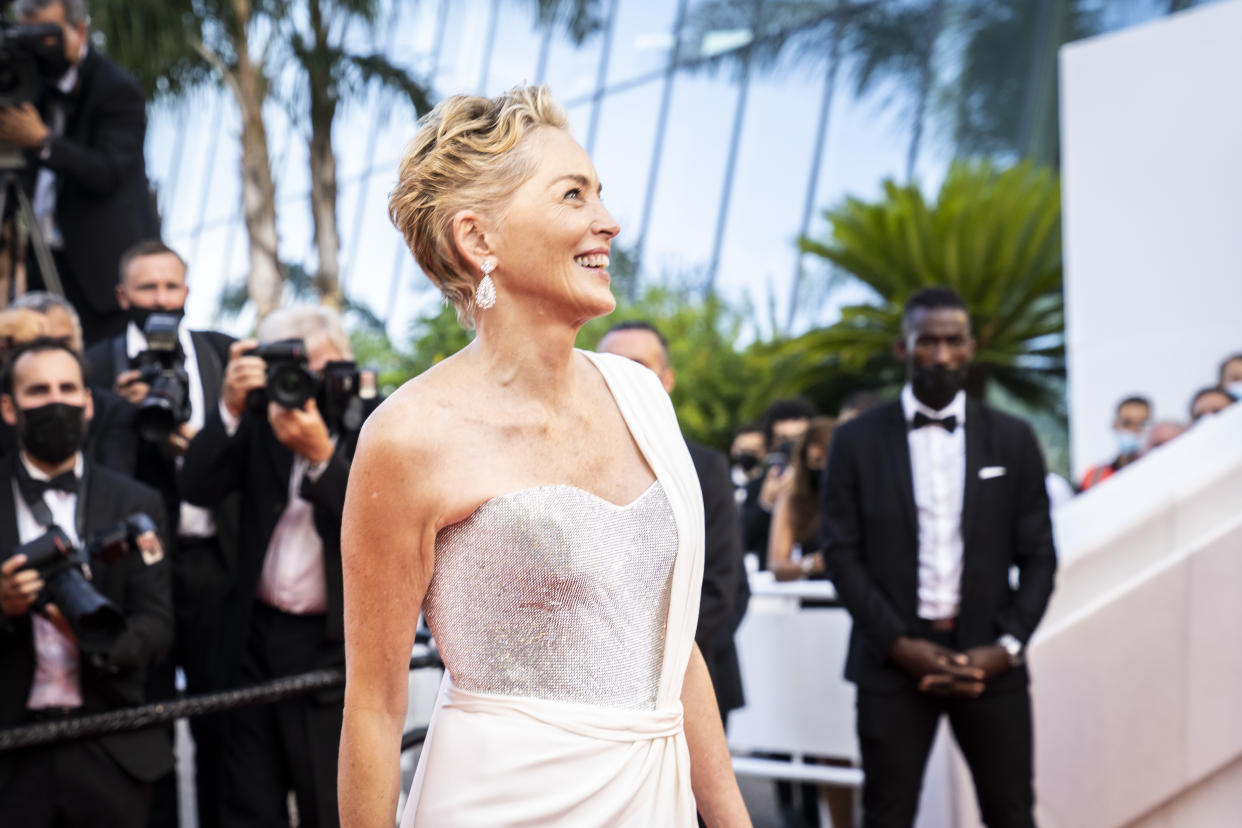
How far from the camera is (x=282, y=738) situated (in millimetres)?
3906

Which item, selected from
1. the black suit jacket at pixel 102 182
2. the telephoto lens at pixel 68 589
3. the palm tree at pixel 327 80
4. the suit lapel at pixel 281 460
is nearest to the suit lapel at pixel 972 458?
the suit lapel at pixel 281 460

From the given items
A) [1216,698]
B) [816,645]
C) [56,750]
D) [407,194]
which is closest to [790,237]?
[816,645]

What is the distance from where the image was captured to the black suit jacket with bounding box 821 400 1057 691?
→ 4.23m

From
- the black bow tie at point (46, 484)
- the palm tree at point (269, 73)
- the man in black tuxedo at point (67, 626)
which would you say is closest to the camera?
the man in black tuxedo at point (67, 626)

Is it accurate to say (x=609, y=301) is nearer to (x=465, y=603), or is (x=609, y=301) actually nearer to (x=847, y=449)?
(x=465, y=603)

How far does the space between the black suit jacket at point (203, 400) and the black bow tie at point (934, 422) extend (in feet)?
7.52

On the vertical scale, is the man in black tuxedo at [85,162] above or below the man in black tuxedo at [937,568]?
above

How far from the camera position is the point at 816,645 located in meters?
5.52

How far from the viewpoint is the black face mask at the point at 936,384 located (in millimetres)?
4430

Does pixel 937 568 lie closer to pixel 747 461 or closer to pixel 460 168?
pixel 460 168

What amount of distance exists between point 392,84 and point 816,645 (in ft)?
32.1

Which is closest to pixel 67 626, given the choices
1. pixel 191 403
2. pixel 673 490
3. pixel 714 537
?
pixel 191 403

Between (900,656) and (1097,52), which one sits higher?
(1097,52)

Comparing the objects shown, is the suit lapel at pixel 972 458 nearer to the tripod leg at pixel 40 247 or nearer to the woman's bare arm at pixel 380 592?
the woman's bare arm at pixel 380 592
